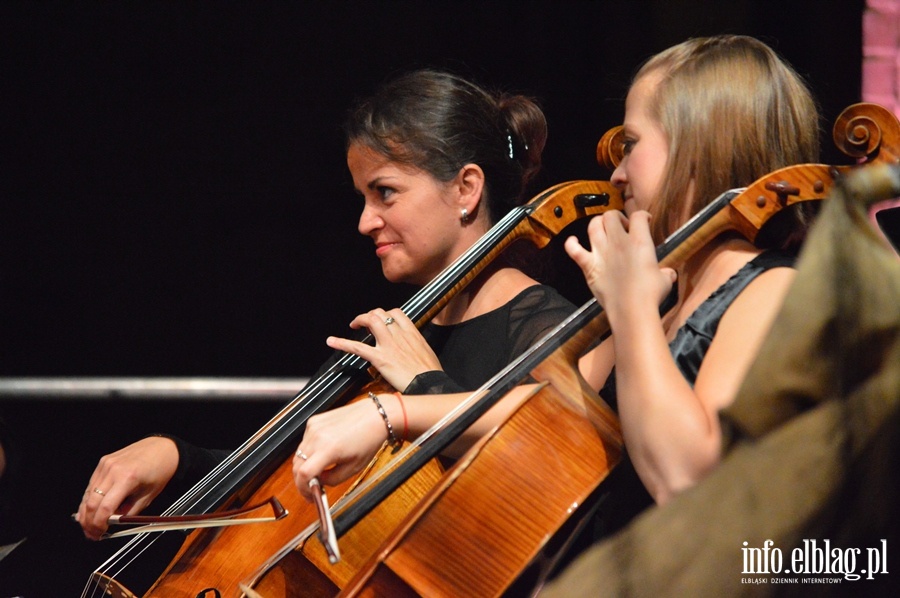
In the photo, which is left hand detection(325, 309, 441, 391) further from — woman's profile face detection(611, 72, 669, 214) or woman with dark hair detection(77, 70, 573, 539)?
woman's profile face detection(611, 72, 669, 214)

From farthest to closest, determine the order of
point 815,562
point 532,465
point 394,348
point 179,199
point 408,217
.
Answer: point 179,199
point 408,217
point 394,348
point 532,465
point 815,562

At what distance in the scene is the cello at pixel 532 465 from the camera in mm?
1045

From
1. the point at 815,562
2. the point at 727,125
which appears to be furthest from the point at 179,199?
the point at 815,562

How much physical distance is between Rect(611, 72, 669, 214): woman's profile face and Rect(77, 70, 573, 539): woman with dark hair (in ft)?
1.15

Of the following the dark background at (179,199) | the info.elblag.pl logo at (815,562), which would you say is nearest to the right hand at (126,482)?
the dark background at (179,199)

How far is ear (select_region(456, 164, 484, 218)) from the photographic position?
1772 mm

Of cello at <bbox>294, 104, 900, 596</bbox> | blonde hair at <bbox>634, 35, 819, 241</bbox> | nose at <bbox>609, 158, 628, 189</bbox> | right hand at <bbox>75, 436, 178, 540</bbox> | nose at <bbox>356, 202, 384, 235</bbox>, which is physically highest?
blonde hair at <bbox>634, 35, 819, 241</bbox>

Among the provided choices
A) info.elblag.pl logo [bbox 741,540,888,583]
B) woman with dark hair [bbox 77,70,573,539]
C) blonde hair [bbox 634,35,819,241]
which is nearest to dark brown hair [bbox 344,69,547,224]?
woman with dark hair [bbox 77,70,573,539]

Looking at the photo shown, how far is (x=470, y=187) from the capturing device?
179cm

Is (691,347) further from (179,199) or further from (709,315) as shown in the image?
(179,199)

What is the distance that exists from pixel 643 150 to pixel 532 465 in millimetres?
484

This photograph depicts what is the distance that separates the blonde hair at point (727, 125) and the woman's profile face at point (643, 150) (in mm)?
18

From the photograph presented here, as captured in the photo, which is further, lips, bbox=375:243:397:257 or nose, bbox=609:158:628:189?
lips, bbox=375:243:397:257

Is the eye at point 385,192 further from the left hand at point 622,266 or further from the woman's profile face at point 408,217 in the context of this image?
the left hand at point 622,266
